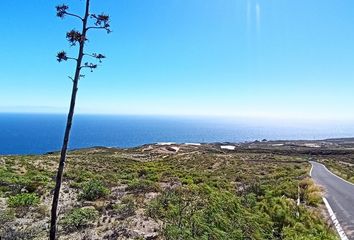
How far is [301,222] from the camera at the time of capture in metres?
13.3

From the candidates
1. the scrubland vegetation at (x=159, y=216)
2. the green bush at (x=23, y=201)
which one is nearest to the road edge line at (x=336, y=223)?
the scrubland vegetation at (x=159, y=216)

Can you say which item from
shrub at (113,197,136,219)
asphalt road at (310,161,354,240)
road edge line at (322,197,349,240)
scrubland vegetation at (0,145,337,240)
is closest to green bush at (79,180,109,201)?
scrubland vegetation at (0,145,337,240)

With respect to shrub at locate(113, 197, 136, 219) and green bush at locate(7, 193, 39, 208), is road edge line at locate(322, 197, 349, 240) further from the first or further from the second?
green bush at locate(7, 193, 39, 208)

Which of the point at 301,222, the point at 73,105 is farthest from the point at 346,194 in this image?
the point at 73,105

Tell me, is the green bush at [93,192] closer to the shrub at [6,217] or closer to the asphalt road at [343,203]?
the shrub at [6,217]

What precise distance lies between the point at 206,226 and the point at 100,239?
340 centimetres

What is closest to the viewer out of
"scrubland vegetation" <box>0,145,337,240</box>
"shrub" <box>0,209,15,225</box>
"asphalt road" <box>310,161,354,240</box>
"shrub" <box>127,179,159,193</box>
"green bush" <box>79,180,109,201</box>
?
"scrubland vegetation" <box>0,145,337,240</box>

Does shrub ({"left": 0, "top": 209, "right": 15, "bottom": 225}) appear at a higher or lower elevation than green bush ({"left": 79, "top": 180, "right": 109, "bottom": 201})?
higher

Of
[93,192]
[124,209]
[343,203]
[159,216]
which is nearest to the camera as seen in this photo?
[159,216]

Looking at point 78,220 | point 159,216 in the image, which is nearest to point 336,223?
point 159,216

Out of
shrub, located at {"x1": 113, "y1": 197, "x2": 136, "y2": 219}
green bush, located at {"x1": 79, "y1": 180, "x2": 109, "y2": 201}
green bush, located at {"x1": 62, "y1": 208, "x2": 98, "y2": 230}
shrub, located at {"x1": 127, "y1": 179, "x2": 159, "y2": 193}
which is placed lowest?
shrub, located at {"x1": 127, "y1": 179, "x2": 159, "y2": 193}

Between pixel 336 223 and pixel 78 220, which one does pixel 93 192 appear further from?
pixel 336 223

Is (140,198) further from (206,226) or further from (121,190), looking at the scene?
(206,226)

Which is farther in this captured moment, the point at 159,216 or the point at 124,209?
the point at 124,209
